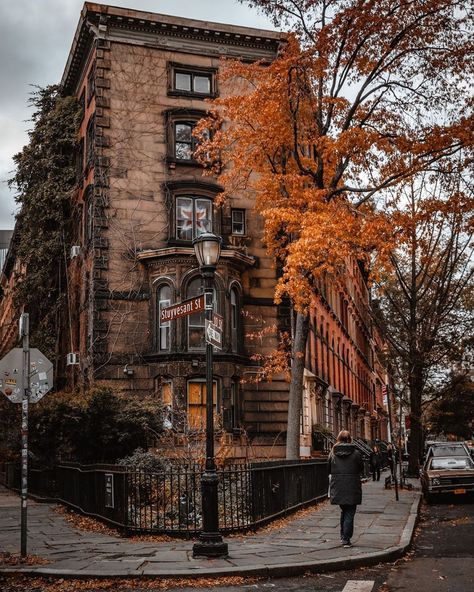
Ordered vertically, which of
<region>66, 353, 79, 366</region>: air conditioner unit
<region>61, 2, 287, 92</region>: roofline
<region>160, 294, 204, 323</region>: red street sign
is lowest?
<region>160, 294, 204, 323</region>: red street sign

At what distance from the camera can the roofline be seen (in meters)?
28.7

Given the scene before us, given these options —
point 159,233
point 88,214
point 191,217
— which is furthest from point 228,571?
point 88,214

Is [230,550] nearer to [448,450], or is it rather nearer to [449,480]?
[449,480]

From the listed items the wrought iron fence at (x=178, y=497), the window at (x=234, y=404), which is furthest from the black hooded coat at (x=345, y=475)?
the window at (x=234, y=404)

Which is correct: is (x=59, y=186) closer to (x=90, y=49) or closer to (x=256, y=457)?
(x=90, y=49)

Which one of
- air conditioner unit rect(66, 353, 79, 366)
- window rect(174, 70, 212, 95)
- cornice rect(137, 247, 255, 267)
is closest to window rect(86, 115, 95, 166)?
window rect(174, 70, 212, 95)

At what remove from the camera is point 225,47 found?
30453mm

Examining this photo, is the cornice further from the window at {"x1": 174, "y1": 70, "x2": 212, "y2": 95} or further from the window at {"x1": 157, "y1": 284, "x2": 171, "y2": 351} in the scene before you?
the window at {"x1": 174, "y1": 70, "x2": 212, "y2": 95}

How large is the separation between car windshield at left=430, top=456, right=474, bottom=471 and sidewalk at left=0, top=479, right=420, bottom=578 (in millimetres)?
5373

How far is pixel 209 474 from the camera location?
11266mm

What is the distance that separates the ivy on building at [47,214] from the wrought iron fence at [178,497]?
646 inches

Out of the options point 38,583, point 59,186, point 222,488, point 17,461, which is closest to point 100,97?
A: point 59,186

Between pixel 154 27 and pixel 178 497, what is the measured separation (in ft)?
70.7

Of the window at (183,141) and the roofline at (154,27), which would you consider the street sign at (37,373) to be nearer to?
the window at (183,141)
